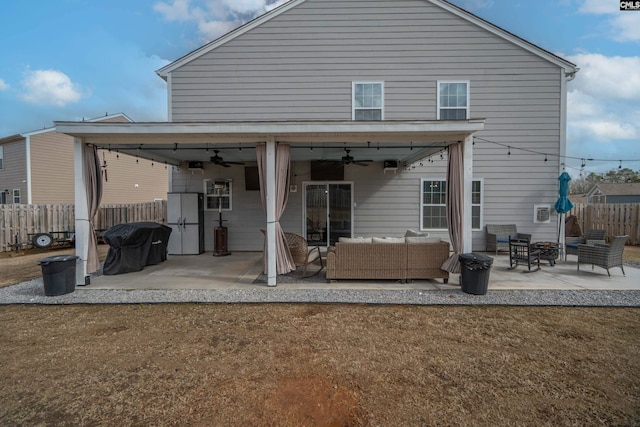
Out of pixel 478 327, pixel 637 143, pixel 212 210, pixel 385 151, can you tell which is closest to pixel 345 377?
pixel 478 327

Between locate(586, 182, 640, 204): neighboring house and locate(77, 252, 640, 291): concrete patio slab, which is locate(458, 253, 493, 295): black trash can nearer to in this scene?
locate(77, 252, 640, 291): concrete patio slab

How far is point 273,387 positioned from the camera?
2.58 meters

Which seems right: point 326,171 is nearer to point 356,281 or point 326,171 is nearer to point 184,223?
point 356,281

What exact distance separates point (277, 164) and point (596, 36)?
10804 millimetres

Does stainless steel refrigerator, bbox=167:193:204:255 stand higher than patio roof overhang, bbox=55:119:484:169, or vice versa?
patio roof overhang, bbox=55:119:484:169

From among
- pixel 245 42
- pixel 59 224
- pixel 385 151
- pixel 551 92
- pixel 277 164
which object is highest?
pixel 245 42

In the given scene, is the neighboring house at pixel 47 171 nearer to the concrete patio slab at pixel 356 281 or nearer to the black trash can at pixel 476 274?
the concrete patio slab at pixel 356 281

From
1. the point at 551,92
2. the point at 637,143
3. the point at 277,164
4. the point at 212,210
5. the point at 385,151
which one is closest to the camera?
the point at 277,164

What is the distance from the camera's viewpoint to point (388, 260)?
228 inches

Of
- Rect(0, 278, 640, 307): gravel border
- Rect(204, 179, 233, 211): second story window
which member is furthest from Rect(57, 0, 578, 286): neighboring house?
Rect(0, 278, 640, 307): gravel border

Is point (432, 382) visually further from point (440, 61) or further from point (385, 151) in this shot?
point (440, 61)

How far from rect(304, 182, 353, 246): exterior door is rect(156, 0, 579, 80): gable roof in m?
4.81

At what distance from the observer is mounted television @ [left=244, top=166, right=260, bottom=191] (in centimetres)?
923

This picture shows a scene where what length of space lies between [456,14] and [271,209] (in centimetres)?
801
